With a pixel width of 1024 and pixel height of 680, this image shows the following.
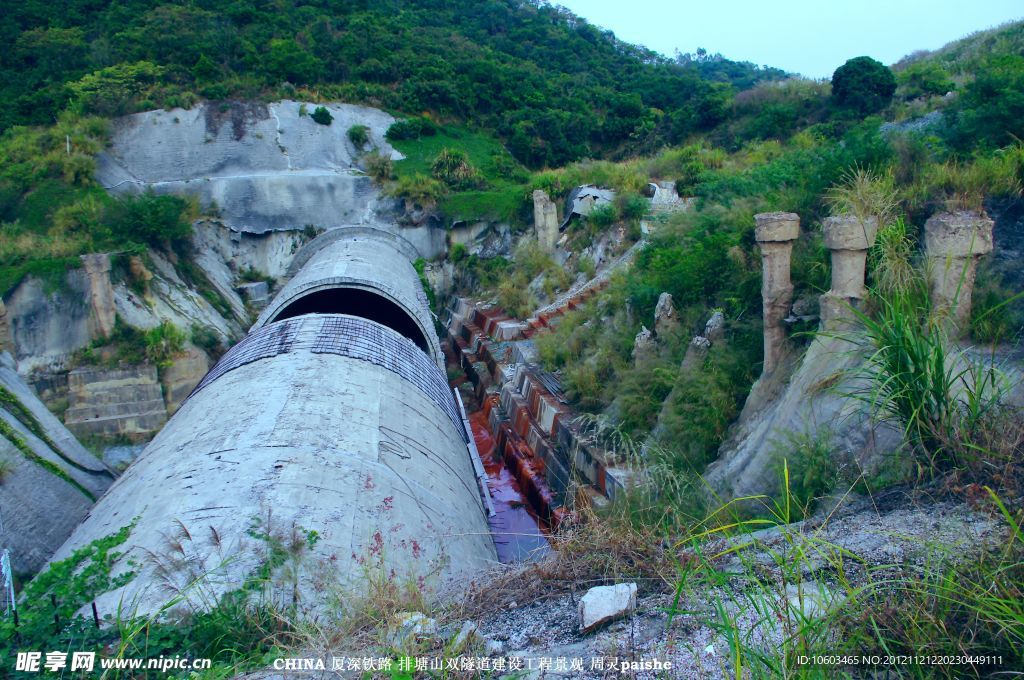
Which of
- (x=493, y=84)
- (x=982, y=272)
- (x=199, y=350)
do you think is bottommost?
(x=199, y=350)

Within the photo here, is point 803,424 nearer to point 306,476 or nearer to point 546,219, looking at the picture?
point 306,476

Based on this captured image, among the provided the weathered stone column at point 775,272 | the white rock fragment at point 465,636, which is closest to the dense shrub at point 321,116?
the weathered stone column at point 775,272

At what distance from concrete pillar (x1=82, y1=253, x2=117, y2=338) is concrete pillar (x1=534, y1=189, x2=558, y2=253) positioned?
33.2 ft

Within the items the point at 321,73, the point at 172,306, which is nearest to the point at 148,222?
the point at 172,306

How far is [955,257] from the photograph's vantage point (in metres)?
5.13

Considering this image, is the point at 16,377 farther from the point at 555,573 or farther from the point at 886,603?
the point at 886,603

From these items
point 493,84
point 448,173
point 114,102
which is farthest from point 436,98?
point 114,102

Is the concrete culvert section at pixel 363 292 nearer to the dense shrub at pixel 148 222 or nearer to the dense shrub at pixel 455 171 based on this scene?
the dense shrub at pixel 148 222

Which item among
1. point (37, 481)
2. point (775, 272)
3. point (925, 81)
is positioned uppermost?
point (925, 81)

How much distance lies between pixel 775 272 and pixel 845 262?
0.82 meters

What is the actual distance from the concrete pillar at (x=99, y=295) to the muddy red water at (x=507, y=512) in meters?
7.76

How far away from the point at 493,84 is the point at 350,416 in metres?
28.0

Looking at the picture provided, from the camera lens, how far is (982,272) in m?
5.50

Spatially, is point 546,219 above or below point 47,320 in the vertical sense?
above
